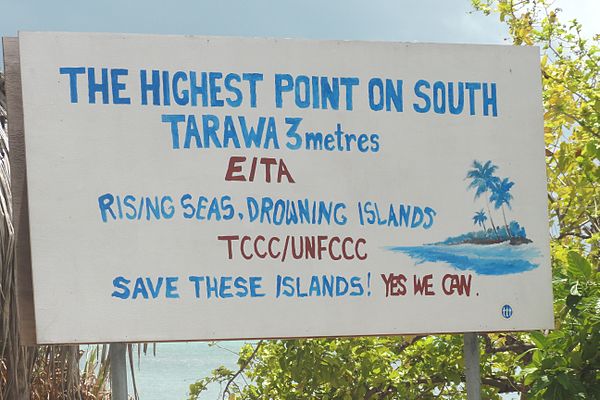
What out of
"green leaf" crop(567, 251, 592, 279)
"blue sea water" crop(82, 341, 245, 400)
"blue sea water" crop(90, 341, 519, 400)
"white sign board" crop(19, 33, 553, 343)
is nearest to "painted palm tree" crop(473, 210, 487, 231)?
"white sign board" crop(19, 33, 553, 343)

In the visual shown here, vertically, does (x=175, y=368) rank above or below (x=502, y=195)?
below

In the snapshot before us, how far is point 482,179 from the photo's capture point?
4148 millimetres

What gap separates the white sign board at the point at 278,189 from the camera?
3744mm

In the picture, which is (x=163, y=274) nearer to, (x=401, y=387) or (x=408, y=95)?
(x=408, y=95)

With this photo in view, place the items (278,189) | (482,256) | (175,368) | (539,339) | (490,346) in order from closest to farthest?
(278,189) → (482,256) → (539,339) → (490,346) → (175,368)

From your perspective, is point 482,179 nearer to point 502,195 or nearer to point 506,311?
point 502,195

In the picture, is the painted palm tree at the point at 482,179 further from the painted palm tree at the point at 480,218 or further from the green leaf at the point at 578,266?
the green leaf at the point at 578,266

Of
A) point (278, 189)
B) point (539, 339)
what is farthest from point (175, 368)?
point (278, 189)

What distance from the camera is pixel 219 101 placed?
3896 millimetres

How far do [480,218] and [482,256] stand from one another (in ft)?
0.53

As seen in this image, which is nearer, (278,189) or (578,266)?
(278,189)

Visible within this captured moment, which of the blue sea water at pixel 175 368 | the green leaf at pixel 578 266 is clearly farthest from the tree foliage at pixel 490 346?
the blue sea water at pixel 175 368

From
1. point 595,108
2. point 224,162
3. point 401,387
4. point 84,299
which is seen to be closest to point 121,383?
point 84,299

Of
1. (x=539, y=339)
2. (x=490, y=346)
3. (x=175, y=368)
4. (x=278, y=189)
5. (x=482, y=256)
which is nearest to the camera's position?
(x=278, y=189)
